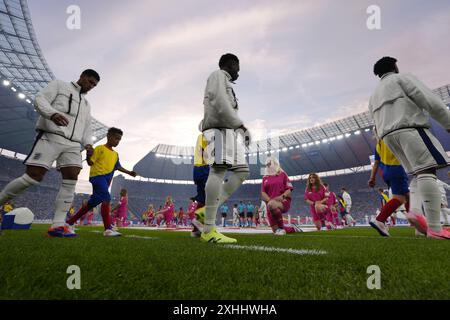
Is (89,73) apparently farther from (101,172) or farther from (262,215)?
(262,215)

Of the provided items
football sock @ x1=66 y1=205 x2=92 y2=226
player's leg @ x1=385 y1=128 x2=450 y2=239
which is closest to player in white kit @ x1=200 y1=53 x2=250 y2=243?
player's leg @ x1=385 y1=128 x2=450 y2=239

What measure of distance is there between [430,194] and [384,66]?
1860 mm

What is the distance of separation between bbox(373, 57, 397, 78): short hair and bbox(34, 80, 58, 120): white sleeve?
4.45 metres

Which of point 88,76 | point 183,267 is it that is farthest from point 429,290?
point 88,76

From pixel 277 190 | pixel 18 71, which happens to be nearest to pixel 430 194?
pixel 277 190

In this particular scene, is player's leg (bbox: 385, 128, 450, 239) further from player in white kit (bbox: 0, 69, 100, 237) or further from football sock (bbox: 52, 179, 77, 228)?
football sock (bbox: 52, 179, 77, 228)

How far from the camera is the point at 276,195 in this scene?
6.21 metres

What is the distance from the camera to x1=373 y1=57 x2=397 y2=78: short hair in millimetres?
3688

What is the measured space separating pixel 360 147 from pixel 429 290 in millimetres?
37774
